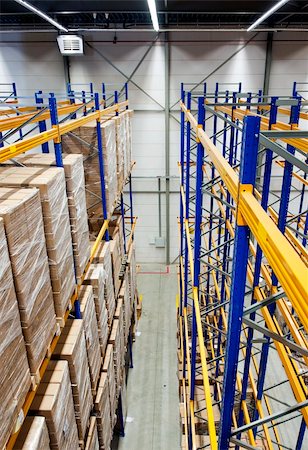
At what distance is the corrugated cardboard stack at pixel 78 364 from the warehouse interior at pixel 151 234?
0.02 m

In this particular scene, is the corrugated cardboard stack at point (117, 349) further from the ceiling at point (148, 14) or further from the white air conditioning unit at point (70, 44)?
the white air conditioning unit at point (70, 44)

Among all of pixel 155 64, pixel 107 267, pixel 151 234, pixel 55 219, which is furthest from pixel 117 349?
pixel 155 64

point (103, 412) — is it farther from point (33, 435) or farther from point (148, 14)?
point (148, 14)

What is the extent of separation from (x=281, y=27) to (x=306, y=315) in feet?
44.2

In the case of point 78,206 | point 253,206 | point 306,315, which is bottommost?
point 78,206

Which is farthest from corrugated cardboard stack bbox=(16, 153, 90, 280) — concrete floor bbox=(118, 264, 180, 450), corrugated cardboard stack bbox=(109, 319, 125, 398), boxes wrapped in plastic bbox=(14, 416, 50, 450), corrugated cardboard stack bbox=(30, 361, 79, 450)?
concrete floor bbox=(118, 264, 180, 450)

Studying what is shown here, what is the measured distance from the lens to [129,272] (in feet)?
31.3

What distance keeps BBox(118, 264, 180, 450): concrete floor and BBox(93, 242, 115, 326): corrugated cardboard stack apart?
3.11m

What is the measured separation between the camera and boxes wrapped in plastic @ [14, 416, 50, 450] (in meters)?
3.00

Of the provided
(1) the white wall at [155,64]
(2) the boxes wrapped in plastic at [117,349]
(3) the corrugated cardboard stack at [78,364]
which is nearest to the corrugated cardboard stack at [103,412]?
(3) the corrugated cardboard stack at [78,364]

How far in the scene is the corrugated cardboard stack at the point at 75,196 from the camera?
13.5 feet

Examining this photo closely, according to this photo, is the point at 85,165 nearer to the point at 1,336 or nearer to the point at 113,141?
the point at 113,141

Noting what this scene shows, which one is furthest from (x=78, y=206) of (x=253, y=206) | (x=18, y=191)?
(x=253, y=206)

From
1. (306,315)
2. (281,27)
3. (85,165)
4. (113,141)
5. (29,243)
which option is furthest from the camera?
(281,27)
